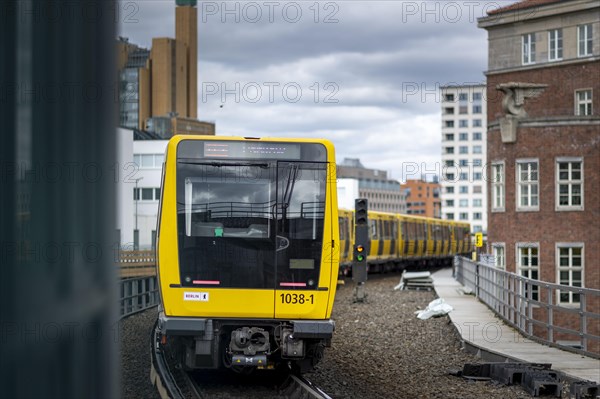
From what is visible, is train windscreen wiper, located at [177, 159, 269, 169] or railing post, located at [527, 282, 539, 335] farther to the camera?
railing post, located at [527, 282, 539, 335]

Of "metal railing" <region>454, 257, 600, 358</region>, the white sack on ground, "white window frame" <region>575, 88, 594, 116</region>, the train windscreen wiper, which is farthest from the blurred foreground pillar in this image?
"white window frame" <region>575, 88, 594, 116</region>

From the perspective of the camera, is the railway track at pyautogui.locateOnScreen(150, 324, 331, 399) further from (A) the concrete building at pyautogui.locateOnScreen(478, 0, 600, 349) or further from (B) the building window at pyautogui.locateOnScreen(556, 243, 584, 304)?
(B) the building window at pyautogui.locateOnScreen(556, 243, 584, 304)

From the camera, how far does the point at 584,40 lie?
154ft

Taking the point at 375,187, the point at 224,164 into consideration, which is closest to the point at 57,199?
the point at 224,164

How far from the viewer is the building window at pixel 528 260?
3999 cm

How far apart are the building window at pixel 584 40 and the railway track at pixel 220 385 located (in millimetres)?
38249

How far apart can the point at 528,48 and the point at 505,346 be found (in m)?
37.1

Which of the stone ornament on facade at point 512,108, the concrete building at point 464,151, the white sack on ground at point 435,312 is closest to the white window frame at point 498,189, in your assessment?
the stone ornament on facade at point 512,108

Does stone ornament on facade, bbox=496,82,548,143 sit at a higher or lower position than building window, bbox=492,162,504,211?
higher

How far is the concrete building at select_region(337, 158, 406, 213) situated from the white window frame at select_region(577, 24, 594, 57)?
114 m

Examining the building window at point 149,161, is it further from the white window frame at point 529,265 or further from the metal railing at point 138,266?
the white window frame at point 529,265

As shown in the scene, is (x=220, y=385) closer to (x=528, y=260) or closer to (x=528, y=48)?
(x=528, y=260)

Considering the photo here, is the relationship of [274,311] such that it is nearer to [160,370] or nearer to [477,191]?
[160,370]

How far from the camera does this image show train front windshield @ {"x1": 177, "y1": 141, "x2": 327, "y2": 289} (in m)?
11.0
